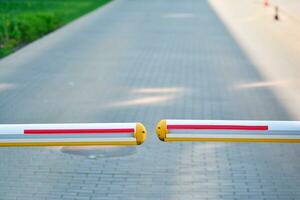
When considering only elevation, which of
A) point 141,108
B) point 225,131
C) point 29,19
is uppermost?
point 225,131

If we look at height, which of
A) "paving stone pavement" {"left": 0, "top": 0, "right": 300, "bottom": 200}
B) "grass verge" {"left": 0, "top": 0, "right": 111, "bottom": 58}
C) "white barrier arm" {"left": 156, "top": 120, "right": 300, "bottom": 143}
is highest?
"white barrier arm" {"left": 156, "top": 120, "right": 300, "bottom": 143}

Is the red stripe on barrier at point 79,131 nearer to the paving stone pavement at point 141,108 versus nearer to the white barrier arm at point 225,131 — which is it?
the white barrier arm at point 225,131

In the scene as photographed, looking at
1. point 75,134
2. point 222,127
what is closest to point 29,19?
point 75,134

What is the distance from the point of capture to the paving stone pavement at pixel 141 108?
7.43m

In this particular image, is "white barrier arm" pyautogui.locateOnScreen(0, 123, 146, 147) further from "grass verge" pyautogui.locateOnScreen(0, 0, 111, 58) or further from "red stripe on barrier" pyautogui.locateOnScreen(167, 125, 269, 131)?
"grass verge" pyautogui.locateOnScreen(0, 0, 111, 58)

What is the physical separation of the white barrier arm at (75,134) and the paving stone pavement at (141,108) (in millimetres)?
1420

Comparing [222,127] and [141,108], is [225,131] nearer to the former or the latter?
[222,127]

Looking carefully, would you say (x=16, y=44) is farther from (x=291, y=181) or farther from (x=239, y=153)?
(x=291, y=181)

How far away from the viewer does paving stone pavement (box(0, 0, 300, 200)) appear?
743cm

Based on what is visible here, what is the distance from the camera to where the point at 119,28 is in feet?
80.1

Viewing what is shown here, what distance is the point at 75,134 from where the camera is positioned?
5746 mm

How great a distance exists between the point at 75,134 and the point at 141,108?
5.56m

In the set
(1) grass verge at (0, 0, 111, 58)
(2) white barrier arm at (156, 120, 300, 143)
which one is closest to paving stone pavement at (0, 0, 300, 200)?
(1) grass verge at (0, 0, 111, 58)

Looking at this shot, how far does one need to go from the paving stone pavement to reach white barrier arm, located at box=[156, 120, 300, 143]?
137 cm
